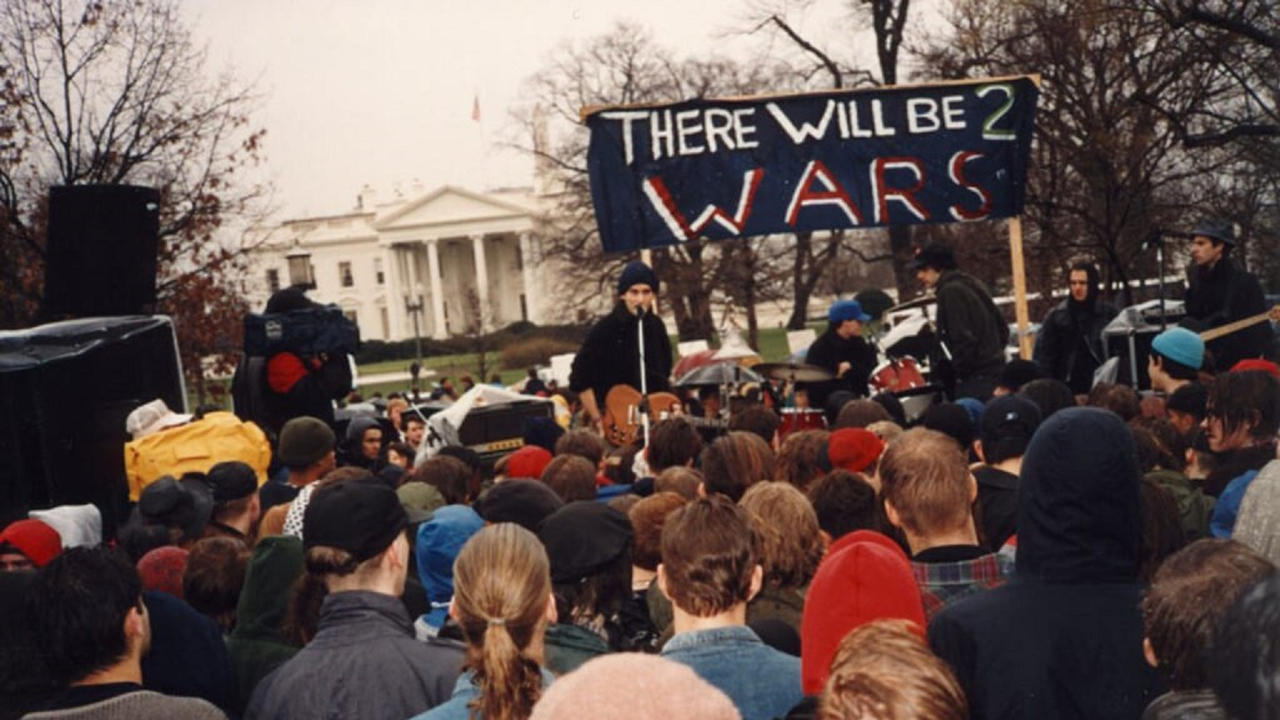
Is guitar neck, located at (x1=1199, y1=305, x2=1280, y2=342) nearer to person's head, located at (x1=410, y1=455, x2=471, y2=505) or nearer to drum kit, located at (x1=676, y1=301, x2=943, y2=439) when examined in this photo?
drum kit, located at (x1=676, y1=301, x2=943, y2=439)

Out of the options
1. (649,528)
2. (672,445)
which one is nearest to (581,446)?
(672,445)

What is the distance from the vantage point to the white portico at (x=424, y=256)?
354ft

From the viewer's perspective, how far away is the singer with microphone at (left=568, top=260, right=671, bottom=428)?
444 inches

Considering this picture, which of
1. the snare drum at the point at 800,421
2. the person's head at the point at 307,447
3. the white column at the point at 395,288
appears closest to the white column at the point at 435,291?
the white column at the point at 395,288

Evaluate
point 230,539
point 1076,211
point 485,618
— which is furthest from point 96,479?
point 1076,211

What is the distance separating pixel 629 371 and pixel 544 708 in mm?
9412

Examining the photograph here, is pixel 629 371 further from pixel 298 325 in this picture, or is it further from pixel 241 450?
pixel 241 450

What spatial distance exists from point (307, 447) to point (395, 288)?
103 metres

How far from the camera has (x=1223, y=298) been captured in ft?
37.3

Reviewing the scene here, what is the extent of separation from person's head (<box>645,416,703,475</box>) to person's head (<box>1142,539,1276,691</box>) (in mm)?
4378

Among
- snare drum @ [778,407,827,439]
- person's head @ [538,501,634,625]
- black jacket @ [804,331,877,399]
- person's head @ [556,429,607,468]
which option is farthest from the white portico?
person's head @ [538,501,634,625]

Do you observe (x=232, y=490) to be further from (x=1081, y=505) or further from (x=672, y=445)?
(x=1081, y=505)

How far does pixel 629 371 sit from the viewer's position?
11531 mm

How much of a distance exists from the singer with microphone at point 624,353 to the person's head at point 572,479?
4.39 m
